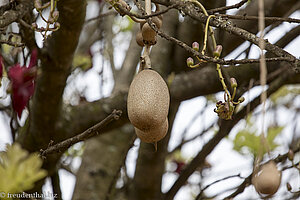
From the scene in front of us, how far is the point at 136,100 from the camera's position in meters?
0.68

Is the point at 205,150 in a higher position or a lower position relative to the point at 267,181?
lower

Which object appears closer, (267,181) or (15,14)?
(267,181)

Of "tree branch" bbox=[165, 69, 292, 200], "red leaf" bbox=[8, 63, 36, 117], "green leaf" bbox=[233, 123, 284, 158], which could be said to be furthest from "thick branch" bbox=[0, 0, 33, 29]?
"green leaf" bbox=[233, 123, 284, 158]

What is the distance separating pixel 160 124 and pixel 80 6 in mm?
484

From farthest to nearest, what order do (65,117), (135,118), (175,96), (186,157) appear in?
(186,157)
(175,96)
(65,117)
(135,118)

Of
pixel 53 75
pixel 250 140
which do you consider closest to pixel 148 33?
pixel 53 75

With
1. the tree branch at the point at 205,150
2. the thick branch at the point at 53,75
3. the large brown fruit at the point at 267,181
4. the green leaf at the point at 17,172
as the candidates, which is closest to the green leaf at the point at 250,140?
the tree branch at the point at 205,150

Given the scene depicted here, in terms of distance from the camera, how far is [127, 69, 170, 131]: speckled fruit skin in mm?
672

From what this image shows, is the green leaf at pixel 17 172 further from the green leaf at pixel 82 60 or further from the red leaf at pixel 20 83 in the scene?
the green leaf at pixel 82 60

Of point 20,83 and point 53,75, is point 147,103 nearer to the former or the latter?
point 20,83

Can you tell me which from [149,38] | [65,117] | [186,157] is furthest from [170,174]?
[149,38]

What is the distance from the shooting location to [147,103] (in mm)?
673

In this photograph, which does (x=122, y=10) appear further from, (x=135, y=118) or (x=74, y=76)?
(x=74, y=76)

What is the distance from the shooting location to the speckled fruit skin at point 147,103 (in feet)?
2.20
